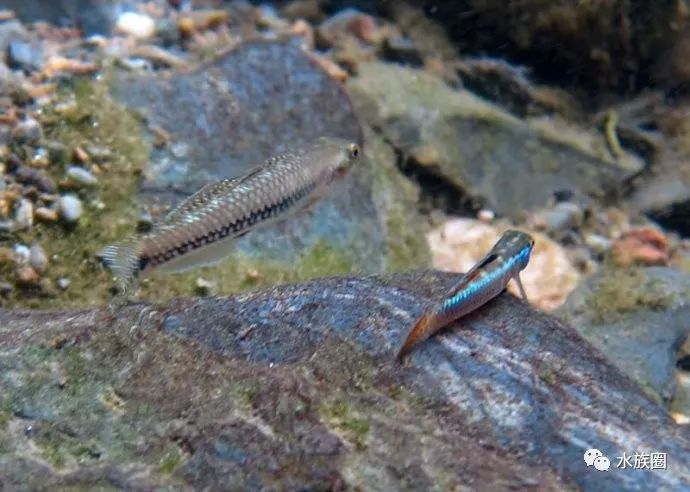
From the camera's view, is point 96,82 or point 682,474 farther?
point 96,82

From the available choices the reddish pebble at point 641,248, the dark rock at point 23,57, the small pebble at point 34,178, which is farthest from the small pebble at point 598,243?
the dark rock at point 23,57

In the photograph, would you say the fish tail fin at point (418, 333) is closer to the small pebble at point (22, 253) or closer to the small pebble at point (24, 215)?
the small pebble at point (22, 253)

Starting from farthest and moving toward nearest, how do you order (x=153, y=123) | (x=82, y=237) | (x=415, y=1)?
(x=415, y=1) → (x=153, y=123) → (x=82, y=237)

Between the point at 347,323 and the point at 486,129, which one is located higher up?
the point at 347,323

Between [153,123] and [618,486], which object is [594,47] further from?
[618,486]

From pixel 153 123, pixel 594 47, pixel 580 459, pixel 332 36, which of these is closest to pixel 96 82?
pixel 153 123

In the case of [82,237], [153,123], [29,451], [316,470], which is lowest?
[82,237]
